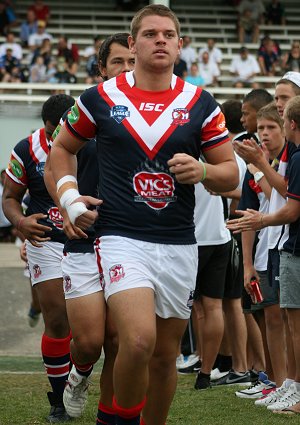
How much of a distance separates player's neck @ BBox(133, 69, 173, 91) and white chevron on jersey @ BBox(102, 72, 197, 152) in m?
0.10

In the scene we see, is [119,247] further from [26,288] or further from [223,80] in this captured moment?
[223,80]

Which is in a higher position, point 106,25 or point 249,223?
point 106,25

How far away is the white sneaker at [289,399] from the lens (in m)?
7.11

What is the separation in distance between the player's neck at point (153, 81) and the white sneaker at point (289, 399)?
2.63 m

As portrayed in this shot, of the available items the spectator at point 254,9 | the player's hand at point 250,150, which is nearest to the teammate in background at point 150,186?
the player's hand at point 250,150

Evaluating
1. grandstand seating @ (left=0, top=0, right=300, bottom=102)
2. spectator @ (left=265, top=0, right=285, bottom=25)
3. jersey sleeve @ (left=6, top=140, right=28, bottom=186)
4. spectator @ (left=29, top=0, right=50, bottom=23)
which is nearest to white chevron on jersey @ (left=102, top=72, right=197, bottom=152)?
jersey sleeve @ (left=6, top=140, right=28, bottom=186)

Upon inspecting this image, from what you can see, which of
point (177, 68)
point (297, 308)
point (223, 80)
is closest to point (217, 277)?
point (297, 308)

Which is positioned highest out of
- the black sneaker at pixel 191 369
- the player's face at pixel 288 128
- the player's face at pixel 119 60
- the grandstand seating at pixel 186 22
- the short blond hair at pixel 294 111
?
the grandstand seating at pixel 186 22

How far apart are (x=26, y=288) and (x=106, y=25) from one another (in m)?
20.6

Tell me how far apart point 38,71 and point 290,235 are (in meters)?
20.1

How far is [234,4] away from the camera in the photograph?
1329 inches

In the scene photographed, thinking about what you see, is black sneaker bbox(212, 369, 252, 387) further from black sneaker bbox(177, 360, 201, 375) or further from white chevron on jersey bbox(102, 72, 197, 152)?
white chevron on jersey bbox(102, 72, 197, 152)

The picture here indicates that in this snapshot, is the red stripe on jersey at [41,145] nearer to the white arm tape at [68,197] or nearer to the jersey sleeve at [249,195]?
the jersey sleeve at [249,195]

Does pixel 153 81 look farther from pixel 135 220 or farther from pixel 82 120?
pixel 135 220
